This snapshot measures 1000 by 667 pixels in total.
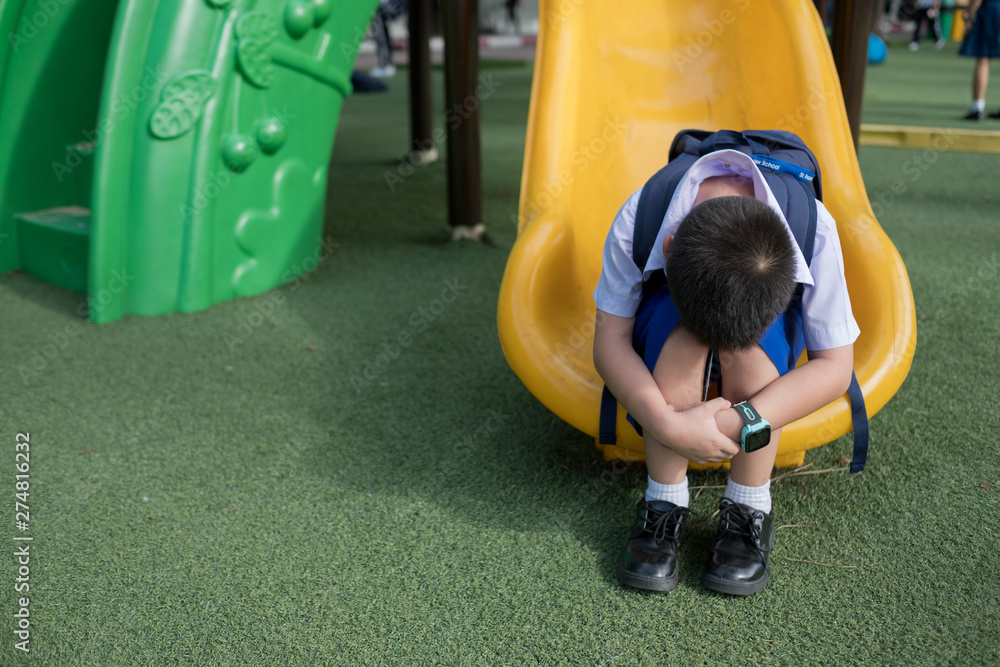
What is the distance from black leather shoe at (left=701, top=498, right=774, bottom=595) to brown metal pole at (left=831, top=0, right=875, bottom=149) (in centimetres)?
135

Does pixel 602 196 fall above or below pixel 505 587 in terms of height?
above

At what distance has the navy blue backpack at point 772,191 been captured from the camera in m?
1.11

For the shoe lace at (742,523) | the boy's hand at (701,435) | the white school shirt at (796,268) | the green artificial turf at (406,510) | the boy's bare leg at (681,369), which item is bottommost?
the green artificial turf at (406,510)

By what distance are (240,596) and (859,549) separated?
932mm

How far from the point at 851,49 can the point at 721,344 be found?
1573 millimetres

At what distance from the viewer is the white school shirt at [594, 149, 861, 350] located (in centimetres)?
108

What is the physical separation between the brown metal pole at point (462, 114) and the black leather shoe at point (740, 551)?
1.82 metres

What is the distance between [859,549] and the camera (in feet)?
3.91

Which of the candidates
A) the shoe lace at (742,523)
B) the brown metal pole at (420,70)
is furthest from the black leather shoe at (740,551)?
the brown metal pole at (420,70)

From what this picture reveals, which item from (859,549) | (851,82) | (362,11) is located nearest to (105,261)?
(362,11)

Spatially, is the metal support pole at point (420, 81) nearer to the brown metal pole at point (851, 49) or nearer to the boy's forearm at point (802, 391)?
the brown metal pole at point (851, 49)

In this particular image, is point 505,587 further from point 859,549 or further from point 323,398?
point 323,398

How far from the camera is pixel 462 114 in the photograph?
8.68 feet

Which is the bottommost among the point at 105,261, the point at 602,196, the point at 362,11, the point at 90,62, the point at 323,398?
the point at 323,398
